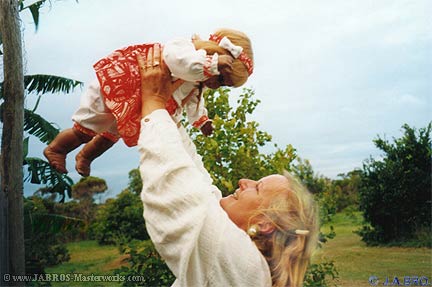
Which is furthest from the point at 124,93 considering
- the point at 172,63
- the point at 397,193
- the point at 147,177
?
the point at 397,193

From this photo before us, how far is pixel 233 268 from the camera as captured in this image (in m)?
0.94

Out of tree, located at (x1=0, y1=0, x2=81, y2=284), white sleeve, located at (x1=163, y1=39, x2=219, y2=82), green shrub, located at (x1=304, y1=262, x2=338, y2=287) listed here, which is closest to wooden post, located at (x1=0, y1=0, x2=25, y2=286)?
tree, located at (x1=0, y1=0, x2=81, y2=284)

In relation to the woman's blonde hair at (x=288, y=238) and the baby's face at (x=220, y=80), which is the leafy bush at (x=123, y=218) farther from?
the woman's blonde hair at (x=288, y=238)

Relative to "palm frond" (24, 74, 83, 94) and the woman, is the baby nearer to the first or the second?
the woman

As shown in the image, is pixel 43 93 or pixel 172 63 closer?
pixel 172 63

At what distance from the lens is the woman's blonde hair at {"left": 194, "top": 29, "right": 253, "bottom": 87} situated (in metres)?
1.42

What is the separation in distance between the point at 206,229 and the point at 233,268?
0.08 metres

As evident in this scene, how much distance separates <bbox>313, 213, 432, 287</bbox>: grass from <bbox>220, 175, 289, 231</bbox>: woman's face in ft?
11.0

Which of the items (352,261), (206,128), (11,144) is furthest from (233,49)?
(352,261)

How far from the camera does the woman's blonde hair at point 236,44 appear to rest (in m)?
1.42

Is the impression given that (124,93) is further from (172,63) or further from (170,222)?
(170,222)

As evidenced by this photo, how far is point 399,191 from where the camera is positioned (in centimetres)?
653

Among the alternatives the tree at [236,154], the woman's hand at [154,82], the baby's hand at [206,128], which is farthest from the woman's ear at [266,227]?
the tree at [236,154]

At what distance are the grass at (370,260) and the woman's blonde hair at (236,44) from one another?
3.07 m
